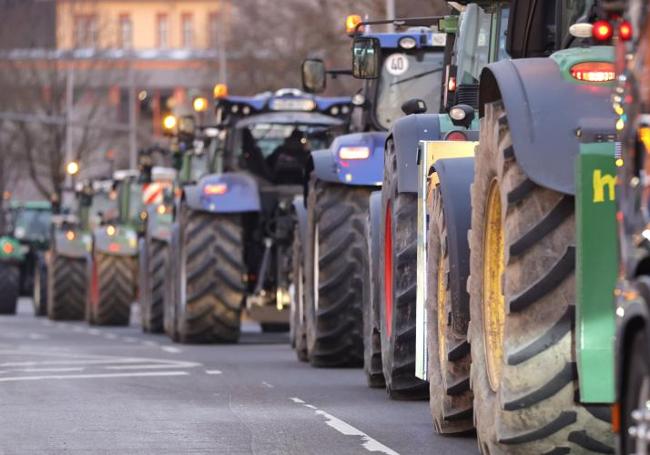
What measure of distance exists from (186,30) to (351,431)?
112820 millimetres

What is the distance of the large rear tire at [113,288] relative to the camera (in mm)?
34688

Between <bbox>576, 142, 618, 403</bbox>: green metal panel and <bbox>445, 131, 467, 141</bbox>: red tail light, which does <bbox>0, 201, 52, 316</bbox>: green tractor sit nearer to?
<bbox>445, 131, 467, 141</bbox>: red tail light

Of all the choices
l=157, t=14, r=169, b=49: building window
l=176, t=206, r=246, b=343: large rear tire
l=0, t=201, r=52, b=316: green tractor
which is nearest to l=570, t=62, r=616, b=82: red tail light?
l=176, t=206, r=246, b=343: large rear tire

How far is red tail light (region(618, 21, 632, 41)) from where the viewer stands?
7625 mm

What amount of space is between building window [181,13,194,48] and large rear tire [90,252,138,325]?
289ft

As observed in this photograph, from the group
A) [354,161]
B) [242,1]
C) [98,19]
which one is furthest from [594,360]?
[98,19]

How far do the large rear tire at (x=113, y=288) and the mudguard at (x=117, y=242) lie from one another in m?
0.09

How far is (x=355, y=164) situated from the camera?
19547 millimetres

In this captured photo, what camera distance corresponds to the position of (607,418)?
30.4ft

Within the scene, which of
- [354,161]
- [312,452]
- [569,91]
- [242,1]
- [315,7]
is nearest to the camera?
[569,91]

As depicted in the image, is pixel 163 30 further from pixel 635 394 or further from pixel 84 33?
pixel 635 394

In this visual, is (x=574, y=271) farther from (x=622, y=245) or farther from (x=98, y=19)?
(x=98, y=19)

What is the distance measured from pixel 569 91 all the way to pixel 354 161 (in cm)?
1003

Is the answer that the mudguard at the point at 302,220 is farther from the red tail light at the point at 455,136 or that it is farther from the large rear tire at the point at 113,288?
the large rear tire at the point at 113,288
